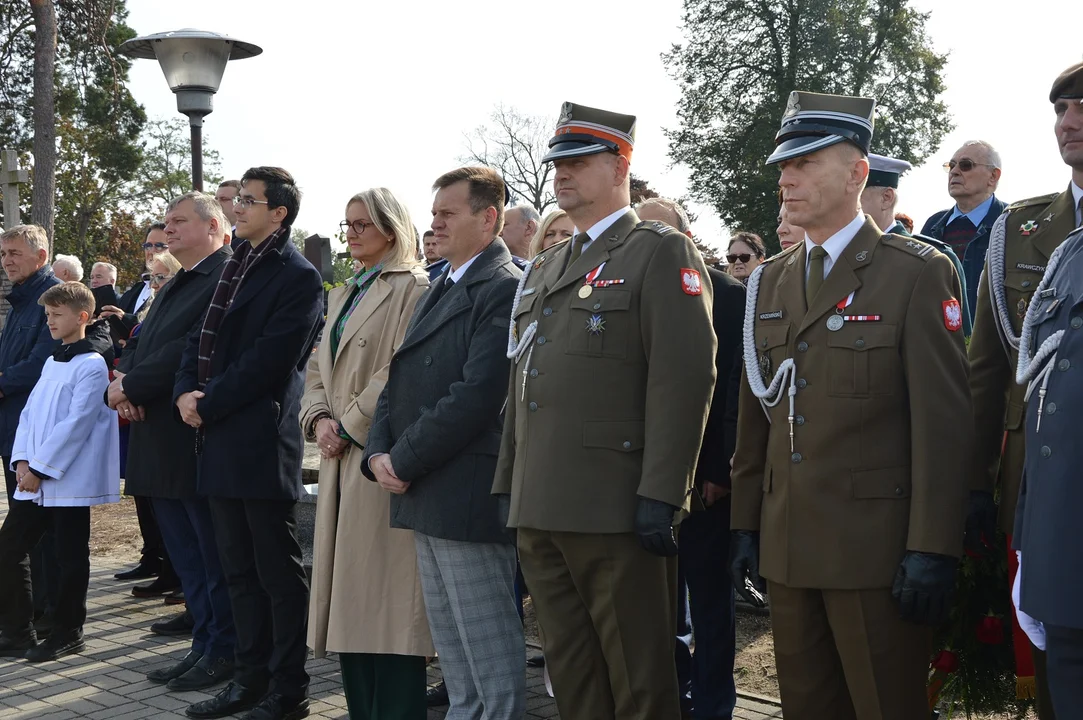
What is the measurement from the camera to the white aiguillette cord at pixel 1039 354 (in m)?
2.52

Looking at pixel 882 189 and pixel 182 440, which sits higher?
pixel 882 189

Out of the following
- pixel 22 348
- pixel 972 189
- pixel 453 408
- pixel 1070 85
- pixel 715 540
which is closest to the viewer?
pixel 1070 85

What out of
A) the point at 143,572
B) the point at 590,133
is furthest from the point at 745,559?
the point at 143,572

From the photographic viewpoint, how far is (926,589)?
2.88m

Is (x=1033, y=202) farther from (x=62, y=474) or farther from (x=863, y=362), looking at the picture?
(x=62, y=474)

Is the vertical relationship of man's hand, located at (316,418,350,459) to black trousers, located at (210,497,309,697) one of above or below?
above

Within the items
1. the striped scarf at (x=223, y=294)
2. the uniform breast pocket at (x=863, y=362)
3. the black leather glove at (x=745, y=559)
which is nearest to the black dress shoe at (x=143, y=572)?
the striped scarf at (x=223, y=294)

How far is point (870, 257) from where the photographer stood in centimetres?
315

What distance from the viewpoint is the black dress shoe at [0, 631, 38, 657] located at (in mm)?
6246

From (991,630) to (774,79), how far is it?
3345 centimetres

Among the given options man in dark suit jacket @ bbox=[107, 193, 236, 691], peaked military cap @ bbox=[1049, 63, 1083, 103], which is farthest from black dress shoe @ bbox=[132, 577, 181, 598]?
peaked military cap @ bbox=[1049, 63, 1083, 103]

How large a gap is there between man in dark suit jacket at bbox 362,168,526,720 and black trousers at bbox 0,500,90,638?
108 inches

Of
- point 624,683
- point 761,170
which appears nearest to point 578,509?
point 624,683

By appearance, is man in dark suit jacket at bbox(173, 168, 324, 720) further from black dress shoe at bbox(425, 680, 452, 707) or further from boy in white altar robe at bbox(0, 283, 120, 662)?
boy in white altar robe at bbox(0, 283, 120, 662)
